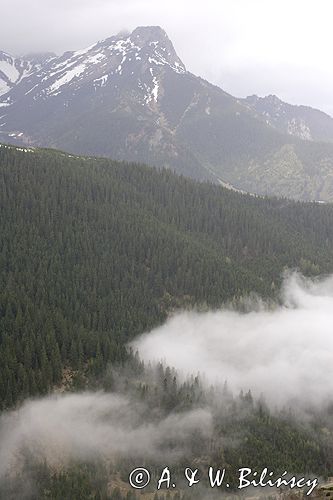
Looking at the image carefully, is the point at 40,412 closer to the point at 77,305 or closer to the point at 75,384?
the point at 75,384

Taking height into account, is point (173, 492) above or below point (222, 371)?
below

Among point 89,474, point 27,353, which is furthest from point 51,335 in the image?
point 89,474

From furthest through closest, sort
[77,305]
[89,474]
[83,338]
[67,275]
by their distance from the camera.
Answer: [67,275], [77,305], [83,338], [89,474]

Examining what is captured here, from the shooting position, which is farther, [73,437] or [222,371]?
[222,371]

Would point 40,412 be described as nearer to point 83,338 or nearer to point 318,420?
point 83,338

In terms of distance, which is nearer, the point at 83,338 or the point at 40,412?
the point at 40,412

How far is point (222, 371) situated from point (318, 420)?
120ft

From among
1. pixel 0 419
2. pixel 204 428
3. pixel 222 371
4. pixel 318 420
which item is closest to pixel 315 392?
pixel 318 420

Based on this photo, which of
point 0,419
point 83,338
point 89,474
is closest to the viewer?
point 89,474

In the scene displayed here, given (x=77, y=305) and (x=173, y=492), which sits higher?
(x=77, y=305)

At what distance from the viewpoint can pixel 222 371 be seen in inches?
7367

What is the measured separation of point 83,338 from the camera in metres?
160

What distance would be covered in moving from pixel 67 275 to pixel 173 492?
95614 millimetres

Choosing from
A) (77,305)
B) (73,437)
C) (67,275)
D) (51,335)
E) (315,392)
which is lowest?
(73,437)
